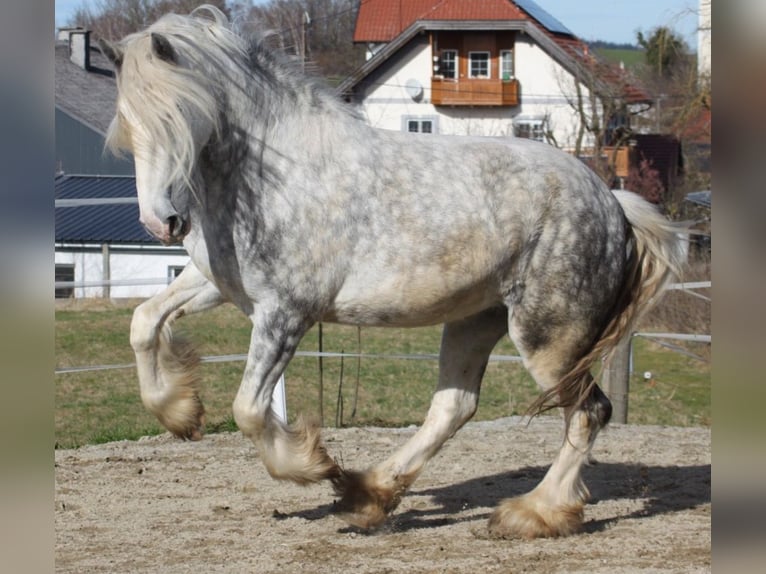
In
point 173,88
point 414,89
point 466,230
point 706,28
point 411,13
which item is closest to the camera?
point 706,28

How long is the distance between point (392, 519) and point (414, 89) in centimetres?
2751

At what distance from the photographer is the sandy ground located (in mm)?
4121

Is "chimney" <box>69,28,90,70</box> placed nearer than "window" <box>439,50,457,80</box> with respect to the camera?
Yes

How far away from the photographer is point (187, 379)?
15.3 ft

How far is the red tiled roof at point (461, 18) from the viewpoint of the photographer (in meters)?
28.2

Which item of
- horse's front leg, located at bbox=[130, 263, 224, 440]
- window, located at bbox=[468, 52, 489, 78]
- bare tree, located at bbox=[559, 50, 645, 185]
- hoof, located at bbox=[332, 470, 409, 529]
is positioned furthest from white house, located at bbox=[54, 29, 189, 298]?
hoof, located at bbox=[332, 470, 409, 529]

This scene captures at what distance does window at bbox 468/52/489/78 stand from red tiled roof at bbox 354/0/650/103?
4.38 feet

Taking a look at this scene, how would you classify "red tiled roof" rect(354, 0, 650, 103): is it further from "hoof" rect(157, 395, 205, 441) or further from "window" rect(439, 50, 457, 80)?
"hoof" rect(157, 395, 205, 441)

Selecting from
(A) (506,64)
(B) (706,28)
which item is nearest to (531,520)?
(B) (706,28)

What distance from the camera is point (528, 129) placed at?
3119 centimetres

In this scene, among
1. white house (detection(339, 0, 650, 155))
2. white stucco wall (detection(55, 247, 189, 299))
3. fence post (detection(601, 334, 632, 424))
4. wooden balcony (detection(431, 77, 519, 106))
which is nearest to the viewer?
fence post (detection(601, 334, 632, 424))

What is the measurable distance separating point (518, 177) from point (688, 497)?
208 centimetres

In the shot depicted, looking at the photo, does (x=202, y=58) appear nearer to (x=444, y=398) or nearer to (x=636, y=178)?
(x=444, y=398)

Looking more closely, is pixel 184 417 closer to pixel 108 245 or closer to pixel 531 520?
pixel 531 520
